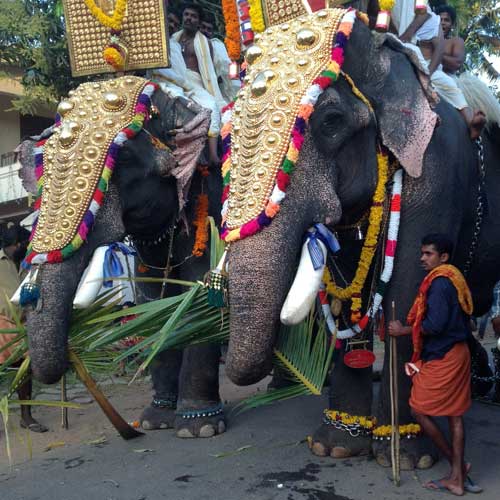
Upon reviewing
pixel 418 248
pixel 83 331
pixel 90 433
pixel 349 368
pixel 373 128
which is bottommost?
pixel 90 433

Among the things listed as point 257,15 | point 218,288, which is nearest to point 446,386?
point 218,288

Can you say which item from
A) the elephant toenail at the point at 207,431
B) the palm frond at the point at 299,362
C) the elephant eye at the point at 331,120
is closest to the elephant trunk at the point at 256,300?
the palm frond at the point at 299,362

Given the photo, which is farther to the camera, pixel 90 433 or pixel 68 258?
pixel 90 433

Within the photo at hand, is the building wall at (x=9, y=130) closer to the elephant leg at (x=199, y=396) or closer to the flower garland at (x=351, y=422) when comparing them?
the elephant leg at (x=199, y=396)

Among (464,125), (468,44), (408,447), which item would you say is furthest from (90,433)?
(468,44)

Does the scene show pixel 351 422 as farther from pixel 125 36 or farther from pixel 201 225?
pixel 125 36

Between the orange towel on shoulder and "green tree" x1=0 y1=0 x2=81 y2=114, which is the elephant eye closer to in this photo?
the orange towel on shoulder

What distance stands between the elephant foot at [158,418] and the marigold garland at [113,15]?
2.68 m

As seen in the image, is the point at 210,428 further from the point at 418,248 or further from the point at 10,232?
the point at 10,232

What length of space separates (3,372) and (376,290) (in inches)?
→ 81.5

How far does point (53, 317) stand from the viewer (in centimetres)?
344

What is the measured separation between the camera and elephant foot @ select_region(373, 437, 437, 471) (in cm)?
336

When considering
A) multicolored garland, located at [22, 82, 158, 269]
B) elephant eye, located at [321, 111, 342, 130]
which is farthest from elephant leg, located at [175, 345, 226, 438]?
elephant eye, located at [321, 111, 342, 130]

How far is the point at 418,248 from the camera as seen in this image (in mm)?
3432
